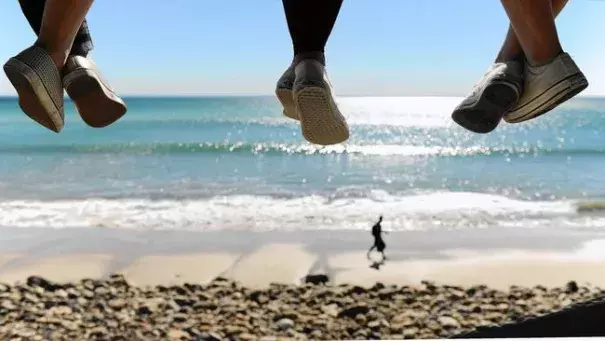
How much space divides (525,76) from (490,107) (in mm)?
43

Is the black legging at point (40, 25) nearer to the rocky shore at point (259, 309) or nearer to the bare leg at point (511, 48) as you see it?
the bare leg at point (511, 48)

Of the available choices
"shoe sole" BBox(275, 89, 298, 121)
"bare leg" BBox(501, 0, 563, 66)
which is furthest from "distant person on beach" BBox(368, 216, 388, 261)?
"bare leg" BBox(501, 0, 563, 66)

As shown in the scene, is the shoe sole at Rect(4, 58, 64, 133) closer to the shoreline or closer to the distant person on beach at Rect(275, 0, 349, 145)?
the distant person on beach at Rect(275, 0, 349, 145)

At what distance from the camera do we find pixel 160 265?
4.39 metres

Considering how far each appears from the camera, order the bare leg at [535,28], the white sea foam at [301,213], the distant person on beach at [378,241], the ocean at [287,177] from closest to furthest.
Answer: the bare leg at [535,28] < the distant person on beach at [378,241] < the white sea foam at [301,213] < the ocean at [287,177]

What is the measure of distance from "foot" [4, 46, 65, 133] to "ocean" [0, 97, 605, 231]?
9.92ft

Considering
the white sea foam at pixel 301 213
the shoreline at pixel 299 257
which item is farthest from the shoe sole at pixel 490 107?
the white sea foam at pixel 301 213

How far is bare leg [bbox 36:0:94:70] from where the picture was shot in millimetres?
617

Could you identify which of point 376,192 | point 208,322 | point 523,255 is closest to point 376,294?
point 208,322

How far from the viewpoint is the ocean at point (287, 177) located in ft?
18.1

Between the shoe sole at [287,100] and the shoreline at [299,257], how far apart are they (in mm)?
3234

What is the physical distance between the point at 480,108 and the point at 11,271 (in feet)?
13.3

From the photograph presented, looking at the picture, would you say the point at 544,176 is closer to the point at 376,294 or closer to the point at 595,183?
the point at 595,183

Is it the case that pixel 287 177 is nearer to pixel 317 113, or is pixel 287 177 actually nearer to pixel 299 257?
pixel 299 257
